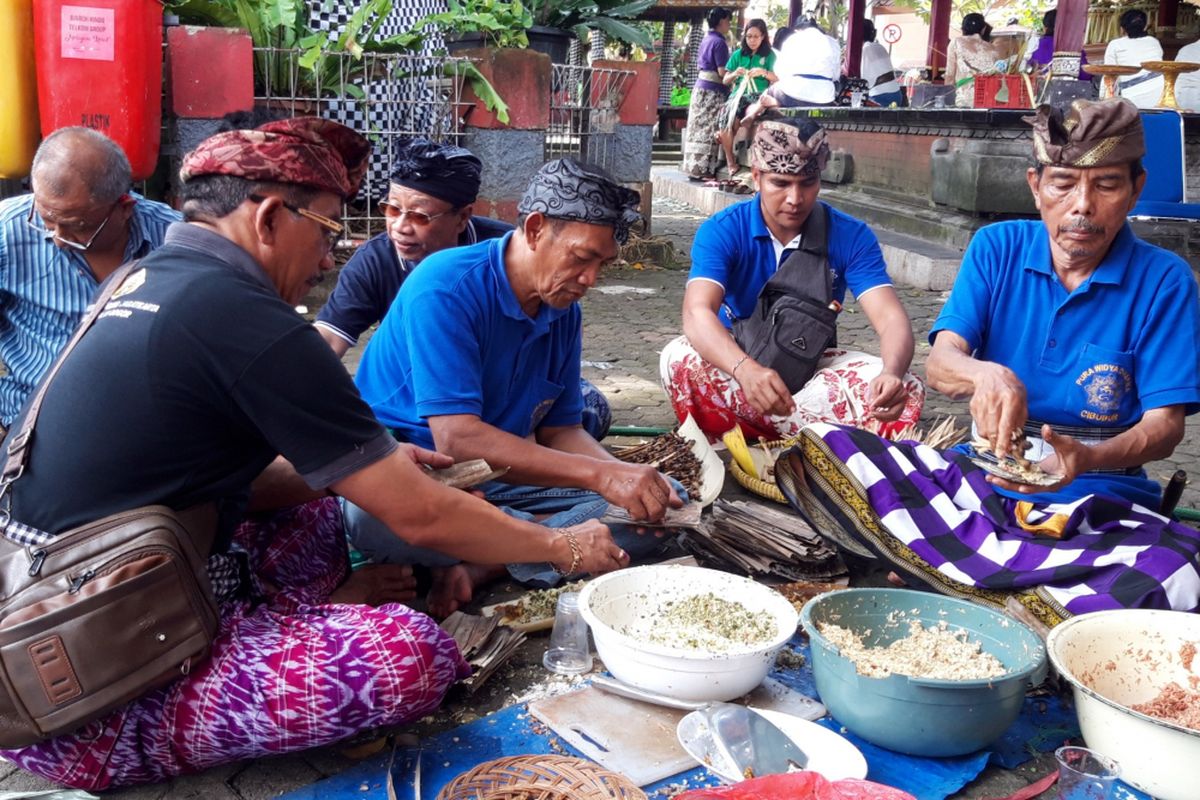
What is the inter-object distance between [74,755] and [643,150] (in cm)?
836

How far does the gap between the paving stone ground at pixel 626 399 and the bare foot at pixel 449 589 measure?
139 mm

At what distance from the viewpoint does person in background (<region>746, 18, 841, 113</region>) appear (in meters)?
11.8

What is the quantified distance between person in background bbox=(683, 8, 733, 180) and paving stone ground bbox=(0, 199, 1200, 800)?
3.61ft

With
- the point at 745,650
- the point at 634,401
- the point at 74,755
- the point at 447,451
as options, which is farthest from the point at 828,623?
the point at 634,401

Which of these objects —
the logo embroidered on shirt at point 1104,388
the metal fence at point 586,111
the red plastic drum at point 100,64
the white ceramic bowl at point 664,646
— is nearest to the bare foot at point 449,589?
the white ceramic bowl at point 664,646

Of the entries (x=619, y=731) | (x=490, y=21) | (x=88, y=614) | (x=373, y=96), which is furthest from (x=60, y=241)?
(x=490, y=21)

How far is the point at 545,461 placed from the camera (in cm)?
323

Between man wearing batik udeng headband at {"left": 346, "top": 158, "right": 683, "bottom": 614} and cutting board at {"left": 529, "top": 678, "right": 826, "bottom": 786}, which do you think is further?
man wearing batik udeng headband at {"left": 346, "top": 158, "right": 683, "bottom": 614}

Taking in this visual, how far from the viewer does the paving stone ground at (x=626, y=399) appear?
2473mm

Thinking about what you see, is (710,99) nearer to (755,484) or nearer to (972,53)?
(972,53)

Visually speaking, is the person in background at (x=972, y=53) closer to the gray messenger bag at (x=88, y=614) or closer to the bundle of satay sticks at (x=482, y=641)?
the bundle of satay sticks at (x=482, y=641)

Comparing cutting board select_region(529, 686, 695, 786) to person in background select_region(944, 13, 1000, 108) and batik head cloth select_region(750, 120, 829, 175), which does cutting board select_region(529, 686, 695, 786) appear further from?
person in background select_region(944, 13, 1000, 108)

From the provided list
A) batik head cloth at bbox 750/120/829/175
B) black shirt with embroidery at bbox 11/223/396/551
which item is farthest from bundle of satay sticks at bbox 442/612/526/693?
batik head cloth at bbox 750/120/829/175

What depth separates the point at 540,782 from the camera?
2.23 metres
